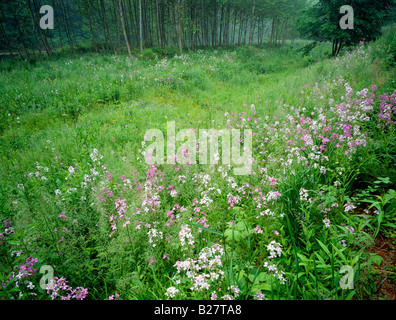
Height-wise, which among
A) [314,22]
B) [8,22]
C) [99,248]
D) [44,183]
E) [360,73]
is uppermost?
[8,22]

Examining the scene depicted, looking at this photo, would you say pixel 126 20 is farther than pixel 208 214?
Yes

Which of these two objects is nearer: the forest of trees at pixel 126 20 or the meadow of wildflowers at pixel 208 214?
the meadow of wildflowers at pixel 208 214

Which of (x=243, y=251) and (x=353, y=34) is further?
(x=353, y=34)

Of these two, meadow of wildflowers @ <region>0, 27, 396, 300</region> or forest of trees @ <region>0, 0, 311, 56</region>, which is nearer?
meadow of wildflowers @ <region>0, 27, 396, 300</region>

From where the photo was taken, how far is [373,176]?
120 inches

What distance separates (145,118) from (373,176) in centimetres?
630

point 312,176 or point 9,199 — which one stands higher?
point 312,176

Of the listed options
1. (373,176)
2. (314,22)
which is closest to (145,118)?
(373,176)

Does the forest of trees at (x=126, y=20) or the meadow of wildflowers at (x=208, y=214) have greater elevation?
the forest of trees at (x=126, y=20)

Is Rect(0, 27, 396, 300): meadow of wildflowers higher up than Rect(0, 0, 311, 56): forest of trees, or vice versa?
Rect(0, 0, 311, 56): forest of trees

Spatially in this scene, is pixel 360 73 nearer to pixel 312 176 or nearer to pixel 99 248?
pixel 312 176

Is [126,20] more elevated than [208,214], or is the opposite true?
[126,20]

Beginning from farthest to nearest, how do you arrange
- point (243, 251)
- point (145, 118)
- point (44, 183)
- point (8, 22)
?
point (8, 22)
point (145, 118)
point (44, 183)
point (243, 251)
